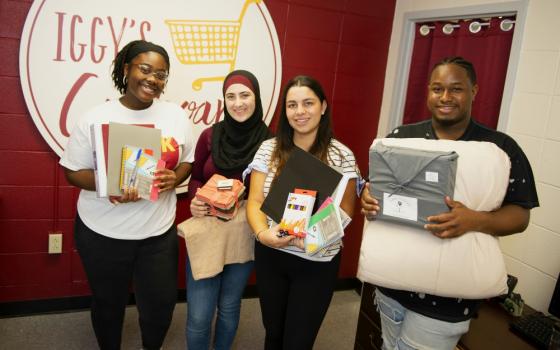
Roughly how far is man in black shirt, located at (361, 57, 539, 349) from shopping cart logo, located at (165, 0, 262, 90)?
1.47 m

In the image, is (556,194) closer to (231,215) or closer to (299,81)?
(299,81)

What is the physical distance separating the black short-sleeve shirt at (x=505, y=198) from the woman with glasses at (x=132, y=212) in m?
1.06

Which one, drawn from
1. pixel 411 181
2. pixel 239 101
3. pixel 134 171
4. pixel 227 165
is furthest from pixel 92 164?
pixel 411 181

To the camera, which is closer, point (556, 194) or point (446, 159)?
point (446, 159)

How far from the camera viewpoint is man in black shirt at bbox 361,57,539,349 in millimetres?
1252

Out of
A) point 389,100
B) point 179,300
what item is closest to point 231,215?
point 179,300

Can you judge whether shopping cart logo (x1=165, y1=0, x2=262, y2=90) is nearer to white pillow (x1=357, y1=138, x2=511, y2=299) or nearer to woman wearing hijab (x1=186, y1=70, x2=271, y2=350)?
woman wearing hijab (x1=186, y1=70, x2=271, y2=350)

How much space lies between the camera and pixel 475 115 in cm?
235

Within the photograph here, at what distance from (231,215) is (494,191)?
3.29 ft

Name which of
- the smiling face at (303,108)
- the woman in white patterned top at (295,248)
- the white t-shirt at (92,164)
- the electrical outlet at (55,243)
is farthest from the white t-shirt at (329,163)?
the electrical outlet at (55,243)

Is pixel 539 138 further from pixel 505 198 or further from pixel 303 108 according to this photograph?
pixel 303 108

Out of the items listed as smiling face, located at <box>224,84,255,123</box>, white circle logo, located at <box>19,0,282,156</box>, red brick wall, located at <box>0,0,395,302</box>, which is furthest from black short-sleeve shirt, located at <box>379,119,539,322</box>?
red brick wall, located at <box>0,0,395,302</box>

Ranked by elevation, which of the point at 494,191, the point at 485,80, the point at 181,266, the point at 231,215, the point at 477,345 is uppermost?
the point at 485,80

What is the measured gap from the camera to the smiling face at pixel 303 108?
5.23ft
